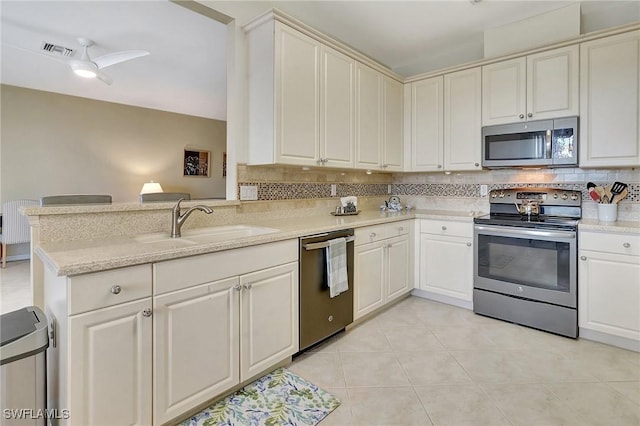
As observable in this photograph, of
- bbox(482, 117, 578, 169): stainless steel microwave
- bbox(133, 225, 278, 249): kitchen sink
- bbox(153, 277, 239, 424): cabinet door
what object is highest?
bbox(482, 117, 578, 169): stainless steel microwave

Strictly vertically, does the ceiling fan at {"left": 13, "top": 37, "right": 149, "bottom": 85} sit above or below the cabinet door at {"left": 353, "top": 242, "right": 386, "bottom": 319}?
above

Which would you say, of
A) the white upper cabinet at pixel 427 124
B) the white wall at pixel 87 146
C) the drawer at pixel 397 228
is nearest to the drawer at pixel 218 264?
the drawer at pixel 397 228

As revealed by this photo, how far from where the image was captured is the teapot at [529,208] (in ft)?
9.82

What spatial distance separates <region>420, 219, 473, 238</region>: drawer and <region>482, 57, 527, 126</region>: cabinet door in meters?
0.99

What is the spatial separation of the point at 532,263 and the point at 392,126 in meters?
1.82

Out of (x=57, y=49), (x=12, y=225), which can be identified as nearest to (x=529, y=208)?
(x=57, y=49)

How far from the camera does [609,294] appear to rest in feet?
7.64

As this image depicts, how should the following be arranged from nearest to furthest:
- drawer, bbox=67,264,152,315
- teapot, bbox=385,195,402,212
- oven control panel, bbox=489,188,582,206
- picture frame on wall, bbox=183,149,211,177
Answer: drawer, bbox=67,264,152,315, oven control panel, bbox=489,188,582,206, teapot, bbox=385,195,402,212, picture frame on wall, bbox=183,149,211,177

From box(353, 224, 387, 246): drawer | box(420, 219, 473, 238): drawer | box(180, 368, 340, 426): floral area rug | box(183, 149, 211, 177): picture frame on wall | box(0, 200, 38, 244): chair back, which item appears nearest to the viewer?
box(180, 368, 340, 426): floral area rug

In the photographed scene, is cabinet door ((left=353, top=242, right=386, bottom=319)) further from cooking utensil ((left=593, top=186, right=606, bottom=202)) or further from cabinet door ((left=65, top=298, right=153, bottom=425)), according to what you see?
cooking utensil ((left=593, top=186, right=606, bottom=202))

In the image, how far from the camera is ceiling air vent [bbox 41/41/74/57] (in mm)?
3025

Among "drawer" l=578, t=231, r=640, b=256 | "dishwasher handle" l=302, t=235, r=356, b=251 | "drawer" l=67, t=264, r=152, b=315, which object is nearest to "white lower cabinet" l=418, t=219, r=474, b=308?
"drawer" l=578, t=231, r=640, b=256

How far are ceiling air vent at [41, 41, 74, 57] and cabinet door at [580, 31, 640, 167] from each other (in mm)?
4528

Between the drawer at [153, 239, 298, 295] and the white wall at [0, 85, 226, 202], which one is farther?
the white wall at [0, 85, 226, 202]
